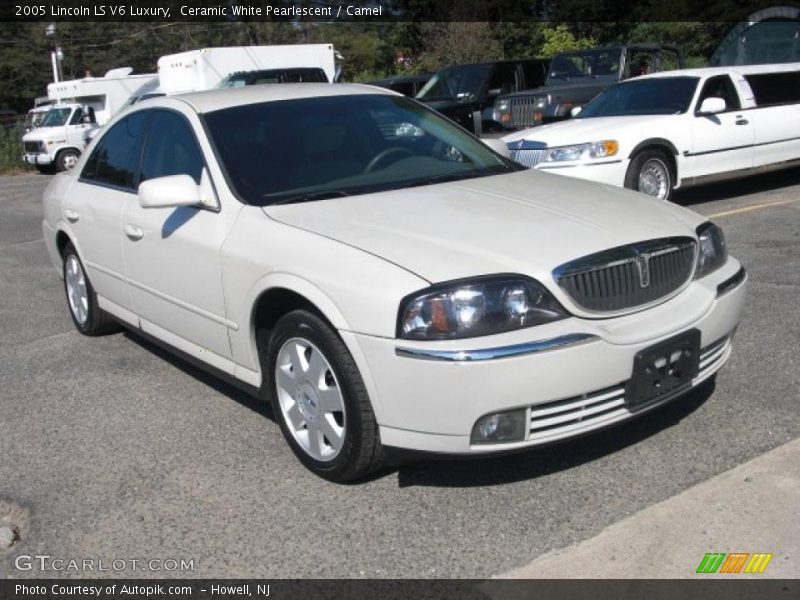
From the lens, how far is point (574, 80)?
16.0m

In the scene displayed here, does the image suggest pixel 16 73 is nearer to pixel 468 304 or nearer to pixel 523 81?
pixel 523 81

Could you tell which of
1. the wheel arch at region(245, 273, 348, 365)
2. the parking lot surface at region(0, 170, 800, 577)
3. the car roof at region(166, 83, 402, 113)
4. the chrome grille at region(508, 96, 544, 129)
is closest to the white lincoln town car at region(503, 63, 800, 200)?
the chrome grille at region(508, 96, 544, 129)

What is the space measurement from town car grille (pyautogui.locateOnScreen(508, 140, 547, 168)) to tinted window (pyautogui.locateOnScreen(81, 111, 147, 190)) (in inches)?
192

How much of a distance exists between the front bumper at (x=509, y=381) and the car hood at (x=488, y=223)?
279 millimetres

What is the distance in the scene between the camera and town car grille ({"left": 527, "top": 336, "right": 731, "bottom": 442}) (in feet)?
11.2

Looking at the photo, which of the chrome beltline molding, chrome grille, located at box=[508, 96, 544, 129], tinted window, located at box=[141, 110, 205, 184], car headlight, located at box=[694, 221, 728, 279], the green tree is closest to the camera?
the chrome beltline molding

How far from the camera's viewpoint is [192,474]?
406 cm

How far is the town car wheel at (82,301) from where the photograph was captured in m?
6.07

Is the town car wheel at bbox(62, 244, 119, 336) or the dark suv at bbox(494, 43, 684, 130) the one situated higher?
the dark suv at bbox(494, 43, 684, 130)

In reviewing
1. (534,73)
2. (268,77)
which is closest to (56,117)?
(268,77)

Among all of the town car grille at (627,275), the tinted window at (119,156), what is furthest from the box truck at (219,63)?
the town car grille at (627,275)

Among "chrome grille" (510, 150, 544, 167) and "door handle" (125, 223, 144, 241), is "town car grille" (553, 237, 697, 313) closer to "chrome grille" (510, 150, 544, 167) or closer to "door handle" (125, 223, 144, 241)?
"door handle" (125, 223, 144, 241)

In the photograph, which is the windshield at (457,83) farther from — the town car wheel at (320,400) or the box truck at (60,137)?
the town car wheel at (320,400)

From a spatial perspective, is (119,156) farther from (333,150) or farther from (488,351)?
(488,351)
